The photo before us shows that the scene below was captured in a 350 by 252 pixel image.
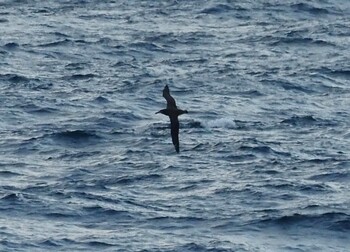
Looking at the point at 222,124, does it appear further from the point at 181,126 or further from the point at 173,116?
the point at 173,116

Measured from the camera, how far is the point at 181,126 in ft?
145

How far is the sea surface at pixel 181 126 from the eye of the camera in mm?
34812

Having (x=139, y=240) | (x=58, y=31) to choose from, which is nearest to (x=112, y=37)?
(x=58, y=31)

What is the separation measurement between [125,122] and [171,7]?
1979cm

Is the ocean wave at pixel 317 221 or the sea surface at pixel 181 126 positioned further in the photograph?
the ocean wave at pixel 317 221

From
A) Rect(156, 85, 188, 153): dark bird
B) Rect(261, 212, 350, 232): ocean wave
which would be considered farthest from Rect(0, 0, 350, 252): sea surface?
Rect(156, 85, 188, 153): dark bird

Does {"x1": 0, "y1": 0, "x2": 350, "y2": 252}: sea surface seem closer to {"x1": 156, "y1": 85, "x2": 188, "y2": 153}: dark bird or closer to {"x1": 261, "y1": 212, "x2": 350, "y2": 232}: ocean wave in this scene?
{"x1": 261, "y1": 212, "x2": 350, "y2": 232}: ocean wave

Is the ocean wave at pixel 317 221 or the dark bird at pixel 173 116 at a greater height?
the dark bird at pixel 173 116

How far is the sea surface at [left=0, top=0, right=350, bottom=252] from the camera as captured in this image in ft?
114

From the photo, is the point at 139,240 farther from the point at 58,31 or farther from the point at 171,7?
the point at 171,7

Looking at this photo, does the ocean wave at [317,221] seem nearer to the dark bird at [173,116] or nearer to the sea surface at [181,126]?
the sea surface at [181,126]

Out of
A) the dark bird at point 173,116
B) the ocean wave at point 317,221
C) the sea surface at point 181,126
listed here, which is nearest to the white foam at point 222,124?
the sea surface at point 181,126

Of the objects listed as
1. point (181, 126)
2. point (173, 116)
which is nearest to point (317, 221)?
point (173, 116)

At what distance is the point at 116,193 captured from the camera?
1471 inches
